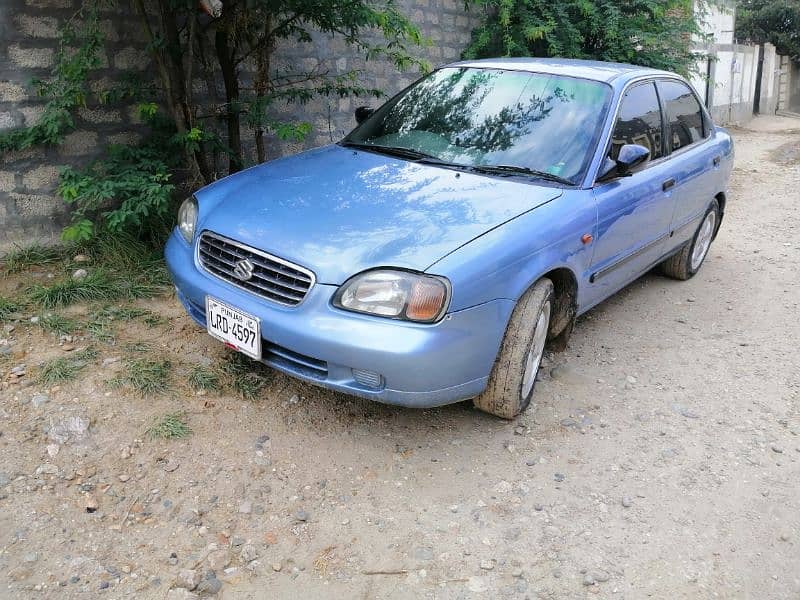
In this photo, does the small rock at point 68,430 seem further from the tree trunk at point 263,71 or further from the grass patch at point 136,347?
the tree trunk at point 263,71

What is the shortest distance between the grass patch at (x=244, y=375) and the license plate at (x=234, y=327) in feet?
1.25

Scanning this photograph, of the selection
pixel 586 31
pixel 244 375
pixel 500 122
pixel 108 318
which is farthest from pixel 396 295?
pixel 586 31

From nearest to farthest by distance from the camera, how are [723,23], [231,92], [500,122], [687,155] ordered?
[500,122], [687,155], [231,92], [723,23]

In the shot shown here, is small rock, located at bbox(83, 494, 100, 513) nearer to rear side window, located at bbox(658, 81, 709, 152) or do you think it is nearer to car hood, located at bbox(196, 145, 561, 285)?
car hood, located at bbox(196, 145, 561, 285)

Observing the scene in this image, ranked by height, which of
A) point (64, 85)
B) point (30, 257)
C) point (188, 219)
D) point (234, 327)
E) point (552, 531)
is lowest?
point (552, 531)

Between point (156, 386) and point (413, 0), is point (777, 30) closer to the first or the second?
point (413, 0)

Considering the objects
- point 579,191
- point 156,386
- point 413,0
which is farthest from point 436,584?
point 413,0

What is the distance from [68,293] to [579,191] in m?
2.98

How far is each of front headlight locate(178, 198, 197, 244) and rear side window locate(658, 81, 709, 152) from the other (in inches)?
118

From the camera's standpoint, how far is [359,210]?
3.16m

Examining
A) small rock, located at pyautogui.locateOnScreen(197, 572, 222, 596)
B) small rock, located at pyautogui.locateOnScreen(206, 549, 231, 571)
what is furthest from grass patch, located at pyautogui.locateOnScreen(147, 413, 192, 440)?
small rock, located at pyautogui.locateOnScreen(197, 572, 222, 596)

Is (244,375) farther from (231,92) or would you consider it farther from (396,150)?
(231,92)

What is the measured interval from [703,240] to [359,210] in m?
3.61

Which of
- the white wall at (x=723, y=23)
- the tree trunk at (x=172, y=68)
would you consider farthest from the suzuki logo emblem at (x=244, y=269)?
the white wall at (x=723, y=23)
